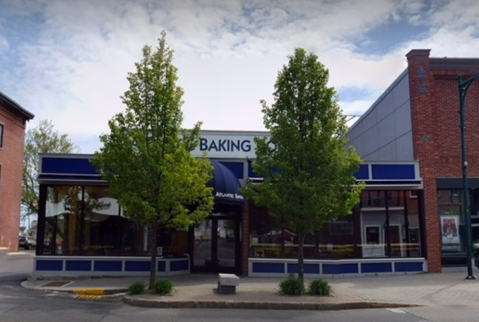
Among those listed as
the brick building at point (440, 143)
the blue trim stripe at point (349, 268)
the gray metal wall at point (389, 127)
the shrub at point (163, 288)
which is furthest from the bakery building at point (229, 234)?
the shrub at point (163, 288)

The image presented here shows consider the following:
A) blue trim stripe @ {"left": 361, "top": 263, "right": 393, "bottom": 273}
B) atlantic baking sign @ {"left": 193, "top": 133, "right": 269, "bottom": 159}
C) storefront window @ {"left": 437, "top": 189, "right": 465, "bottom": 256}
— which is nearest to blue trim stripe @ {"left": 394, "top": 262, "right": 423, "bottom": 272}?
blue trim stripe @ {"left": 361, "top": 263, "right": 393, "bottom": 273}

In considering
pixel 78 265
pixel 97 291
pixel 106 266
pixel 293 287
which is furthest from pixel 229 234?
pixel 97 291

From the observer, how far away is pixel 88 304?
40.9 ft

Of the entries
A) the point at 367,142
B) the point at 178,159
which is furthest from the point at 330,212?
the point at 367,142

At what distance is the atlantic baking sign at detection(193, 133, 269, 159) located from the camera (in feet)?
65.6

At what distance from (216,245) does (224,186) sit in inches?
127

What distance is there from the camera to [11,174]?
39.9 meters

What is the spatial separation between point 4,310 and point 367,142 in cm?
1895

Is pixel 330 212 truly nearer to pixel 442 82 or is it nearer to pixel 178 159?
pixel 178 159

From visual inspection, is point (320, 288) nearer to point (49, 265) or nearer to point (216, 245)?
point (216, 245)

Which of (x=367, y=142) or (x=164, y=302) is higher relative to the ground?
(x=367, y=142)

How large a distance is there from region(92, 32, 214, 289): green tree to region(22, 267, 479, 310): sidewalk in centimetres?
159

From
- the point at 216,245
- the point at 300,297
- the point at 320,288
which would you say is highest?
the point at 216,245

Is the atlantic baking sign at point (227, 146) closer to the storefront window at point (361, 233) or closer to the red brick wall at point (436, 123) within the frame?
the storefront window at point (361, 233)
